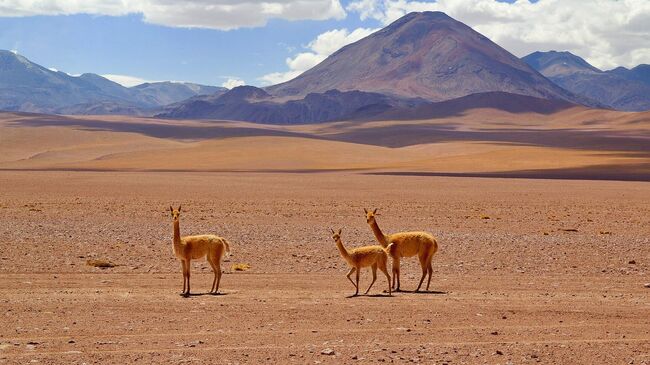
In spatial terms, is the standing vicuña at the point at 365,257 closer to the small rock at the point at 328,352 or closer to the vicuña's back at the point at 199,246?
the vicuña's back at the point at 199,246

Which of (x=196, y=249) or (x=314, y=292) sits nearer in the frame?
(x=196, y=249)

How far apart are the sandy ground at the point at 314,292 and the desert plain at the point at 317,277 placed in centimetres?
4

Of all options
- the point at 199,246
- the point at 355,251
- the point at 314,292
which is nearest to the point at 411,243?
the point at 355,251

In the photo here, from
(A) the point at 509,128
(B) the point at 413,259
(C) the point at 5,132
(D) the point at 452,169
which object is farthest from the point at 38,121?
(B) the point at 413,259

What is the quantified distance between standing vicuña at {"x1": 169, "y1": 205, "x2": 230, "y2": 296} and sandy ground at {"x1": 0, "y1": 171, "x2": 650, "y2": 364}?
37cm

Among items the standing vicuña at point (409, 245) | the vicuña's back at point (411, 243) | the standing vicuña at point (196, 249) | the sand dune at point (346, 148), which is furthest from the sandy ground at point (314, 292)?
the sand dune at point (346, 148)

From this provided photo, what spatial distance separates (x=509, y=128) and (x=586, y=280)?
152m

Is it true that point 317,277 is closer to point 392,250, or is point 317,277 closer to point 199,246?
point 392,250

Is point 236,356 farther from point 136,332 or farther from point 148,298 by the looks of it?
point 148,298

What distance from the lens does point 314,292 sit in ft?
42.1

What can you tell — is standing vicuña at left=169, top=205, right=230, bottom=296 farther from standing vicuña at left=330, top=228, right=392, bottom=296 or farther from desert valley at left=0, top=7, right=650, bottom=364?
standing vicuña at left=330, top=228, right=392, bottom=296

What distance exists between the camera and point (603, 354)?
889cm

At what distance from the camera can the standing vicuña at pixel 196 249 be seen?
41.2 feet

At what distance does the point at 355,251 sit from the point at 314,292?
0.85 metres
